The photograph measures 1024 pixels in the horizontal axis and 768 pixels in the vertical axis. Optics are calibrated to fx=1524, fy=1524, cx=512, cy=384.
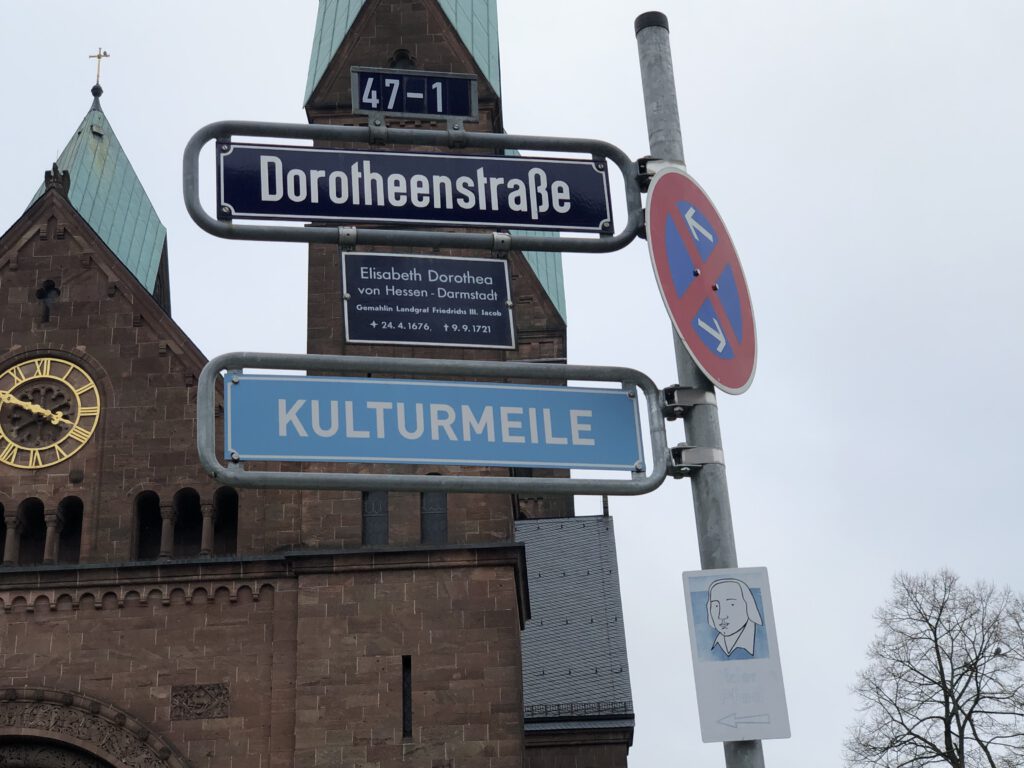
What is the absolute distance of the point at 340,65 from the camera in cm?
2388

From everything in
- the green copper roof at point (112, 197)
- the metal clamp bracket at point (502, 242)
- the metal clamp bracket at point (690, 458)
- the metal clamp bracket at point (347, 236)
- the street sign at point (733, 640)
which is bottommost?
the street sign at point (733, 640)

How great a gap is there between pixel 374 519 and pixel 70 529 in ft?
14.4

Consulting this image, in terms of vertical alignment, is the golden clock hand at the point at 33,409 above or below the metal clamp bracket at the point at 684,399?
above

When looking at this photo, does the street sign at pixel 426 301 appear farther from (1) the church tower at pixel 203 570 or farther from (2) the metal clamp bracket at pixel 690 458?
(1) the church tower at pixel 203 570

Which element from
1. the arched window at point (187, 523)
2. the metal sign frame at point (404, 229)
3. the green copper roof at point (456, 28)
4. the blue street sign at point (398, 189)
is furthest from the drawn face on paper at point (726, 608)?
the green copper roof at point (456, 28)

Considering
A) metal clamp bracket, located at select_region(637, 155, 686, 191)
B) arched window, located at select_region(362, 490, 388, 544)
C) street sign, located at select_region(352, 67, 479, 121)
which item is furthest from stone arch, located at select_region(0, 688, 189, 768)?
metal clamp bracket, located at select_region(637, 155, 686, 191)

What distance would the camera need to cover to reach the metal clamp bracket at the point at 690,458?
581 centimetres

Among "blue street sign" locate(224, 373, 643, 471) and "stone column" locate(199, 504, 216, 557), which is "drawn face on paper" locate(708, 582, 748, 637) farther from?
"stone column" locate(199, 504, 216, 557)

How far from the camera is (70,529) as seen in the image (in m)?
21.5

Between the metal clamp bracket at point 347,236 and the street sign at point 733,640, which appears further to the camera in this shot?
the metal clamp bracket at point 347,236

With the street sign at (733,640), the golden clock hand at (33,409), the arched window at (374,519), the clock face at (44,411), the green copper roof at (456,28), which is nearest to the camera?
the street sign at (733,640)

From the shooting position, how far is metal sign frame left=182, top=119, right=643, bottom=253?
246 inches

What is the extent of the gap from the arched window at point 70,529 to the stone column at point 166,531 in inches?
46.9

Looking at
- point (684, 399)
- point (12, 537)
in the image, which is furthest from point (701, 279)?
point (12, 537)
